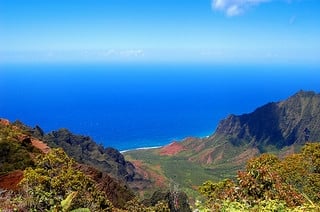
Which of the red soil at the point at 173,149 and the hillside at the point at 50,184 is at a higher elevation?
the red soil at the point at 173,149

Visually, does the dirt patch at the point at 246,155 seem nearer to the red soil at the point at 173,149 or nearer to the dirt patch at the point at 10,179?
the red soil at the point at 173,149

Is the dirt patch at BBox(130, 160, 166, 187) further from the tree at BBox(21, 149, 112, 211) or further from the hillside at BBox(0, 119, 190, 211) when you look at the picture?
the tree at BBox(21, 149, 112, 211)

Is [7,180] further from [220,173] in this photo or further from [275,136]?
[275,136]

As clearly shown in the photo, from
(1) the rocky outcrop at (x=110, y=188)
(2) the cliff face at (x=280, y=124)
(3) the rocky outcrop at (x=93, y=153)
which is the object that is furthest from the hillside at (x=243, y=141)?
(1) the rocky outcrop at (x=110, y=188)

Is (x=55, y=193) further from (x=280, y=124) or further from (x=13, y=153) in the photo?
(x=280, y=124)

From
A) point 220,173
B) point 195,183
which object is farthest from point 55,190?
point 220,173

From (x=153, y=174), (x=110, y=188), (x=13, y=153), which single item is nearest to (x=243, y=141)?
(x=153, y=174)
